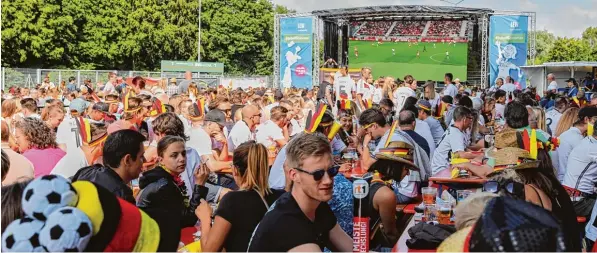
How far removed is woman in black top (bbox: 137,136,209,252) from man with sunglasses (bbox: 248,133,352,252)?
3.40ft

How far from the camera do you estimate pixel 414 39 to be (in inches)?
1464

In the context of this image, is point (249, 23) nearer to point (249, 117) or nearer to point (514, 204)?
point (249, 117)

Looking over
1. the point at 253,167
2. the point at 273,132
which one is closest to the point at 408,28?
the point at 273,132

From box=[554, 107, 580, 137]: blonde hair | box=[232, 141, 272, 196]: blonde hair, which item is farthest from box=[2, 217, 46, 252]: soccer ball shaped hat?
box=[554, 107, 580, 137]: blonde hair

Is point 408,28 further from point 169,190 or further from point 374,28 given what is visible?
point 169,190

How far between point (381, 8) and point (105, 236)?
29.4 metres

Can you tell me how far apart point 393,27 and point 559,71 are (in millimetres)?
13279

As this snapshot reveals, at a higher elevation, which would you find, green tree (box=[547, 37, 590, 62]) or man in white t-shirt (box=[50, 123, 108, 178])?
green tree (box=[547, 37, 590, 62])

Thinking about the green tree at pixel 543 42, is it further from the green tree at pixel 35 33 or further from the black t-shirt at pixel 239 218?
the black t-shirt at pixel 239 218

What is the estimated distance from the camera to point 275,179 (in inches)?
254

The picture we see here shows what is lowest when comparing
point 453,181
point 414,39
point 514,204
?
point 453,181

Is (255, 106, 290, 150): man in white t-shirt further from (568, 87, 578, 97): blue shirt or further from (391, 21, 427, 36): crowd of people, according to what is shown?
(391, 21, 427, 36): crowd of people

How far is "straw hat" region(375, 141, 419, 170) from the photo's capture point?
5531mm

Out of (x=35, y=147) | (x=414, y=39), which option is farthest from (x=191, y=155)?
(x=414, y=39)
